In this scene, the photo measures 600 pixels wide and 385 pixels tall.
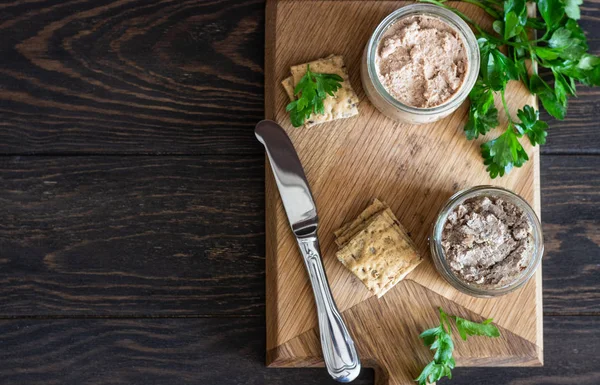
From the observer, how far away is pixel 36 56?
4.91 ft

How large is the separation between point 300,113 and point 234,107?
240 mm

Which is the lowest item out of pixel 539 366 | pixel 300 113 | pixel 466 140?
pixel 539 366

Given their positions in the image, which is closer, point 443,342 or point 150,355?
point 443,342

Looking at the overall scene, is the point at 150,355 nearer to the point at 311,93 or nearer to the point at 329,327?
the point at 329,327

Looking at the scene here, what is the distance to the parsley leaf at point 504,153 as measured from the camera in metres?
1.33

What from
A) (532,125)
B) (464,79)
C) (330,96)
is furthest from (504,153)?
(330,96)

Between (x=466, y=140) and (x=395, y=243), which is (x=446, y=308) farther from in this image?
(x=466, y=140)

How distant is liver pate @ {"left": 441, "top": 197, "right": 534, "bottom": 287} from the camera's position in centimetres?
126

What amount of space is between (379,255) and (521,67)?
0.54 metres

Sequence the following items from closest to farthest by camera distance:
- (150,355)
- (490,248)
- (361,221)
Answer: (490,248) → (361,221) → (150,355)

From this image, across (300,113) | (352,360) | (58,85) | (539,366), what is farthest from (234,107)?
(539,366)

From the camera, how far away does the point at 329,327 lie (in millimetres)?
1332

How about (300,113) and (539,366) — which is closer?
(300,113)

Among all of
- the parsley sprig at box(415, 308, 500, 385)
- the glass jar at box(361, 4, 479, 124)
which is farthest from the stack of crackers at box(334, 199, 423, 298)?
the glass jar at box(361, 4, 479, 124)
